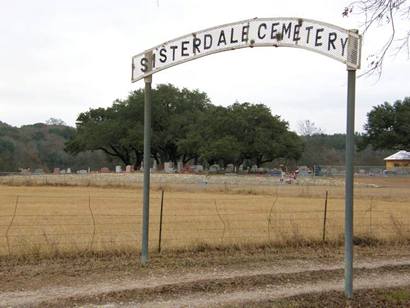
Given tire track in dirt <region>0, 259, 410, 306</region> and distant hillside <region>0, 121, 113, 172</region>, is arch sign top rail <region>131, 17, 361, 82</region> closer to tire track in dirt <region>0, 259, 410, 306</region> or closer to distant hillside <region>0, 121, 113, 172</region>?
tire track in dirt <region>0, 259, 410, 306</region>

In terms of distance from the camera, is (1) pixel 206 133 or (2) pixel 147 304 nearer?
(2) pixel 147 304

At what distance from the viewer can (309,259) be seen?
34.1ft

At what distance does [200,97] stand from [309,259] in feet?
310

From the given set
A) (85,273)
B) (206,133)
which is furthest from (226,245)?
(206,133)

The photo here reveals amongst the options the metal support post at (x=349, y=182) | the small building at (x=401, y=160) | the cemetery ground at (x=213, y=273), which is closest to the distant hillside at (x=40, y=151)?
the small building at (x=401, y=160)

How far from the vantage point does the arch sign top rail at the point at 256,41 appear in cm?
747

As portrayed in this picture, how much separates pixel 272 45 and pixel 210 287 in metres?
3.53

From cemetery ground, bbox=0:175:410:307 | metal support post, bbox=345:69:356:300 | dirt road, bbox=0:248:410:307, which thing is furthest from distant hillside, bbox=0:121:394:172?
metal support post, bbox=345:69:356:300

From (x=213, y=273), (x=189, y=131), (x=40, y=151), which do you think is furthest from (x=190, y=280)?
(x=40, y=151)

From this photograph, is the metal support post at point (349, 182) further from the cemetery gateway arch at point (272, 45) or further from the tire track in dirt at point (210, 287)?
the tire track in dirt at point (210, 287)

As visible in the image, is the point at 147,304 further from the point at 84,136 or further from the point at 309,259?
the point at 84,136

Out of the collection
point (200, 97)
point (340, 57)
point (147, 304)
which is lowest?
point (147, 304)

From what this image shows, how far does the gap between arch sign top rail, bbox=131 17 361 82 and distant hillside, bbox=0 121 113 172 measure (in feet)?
392

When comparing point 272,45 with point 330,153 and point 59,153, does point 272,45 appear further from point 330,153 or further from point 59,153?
point 59,153
